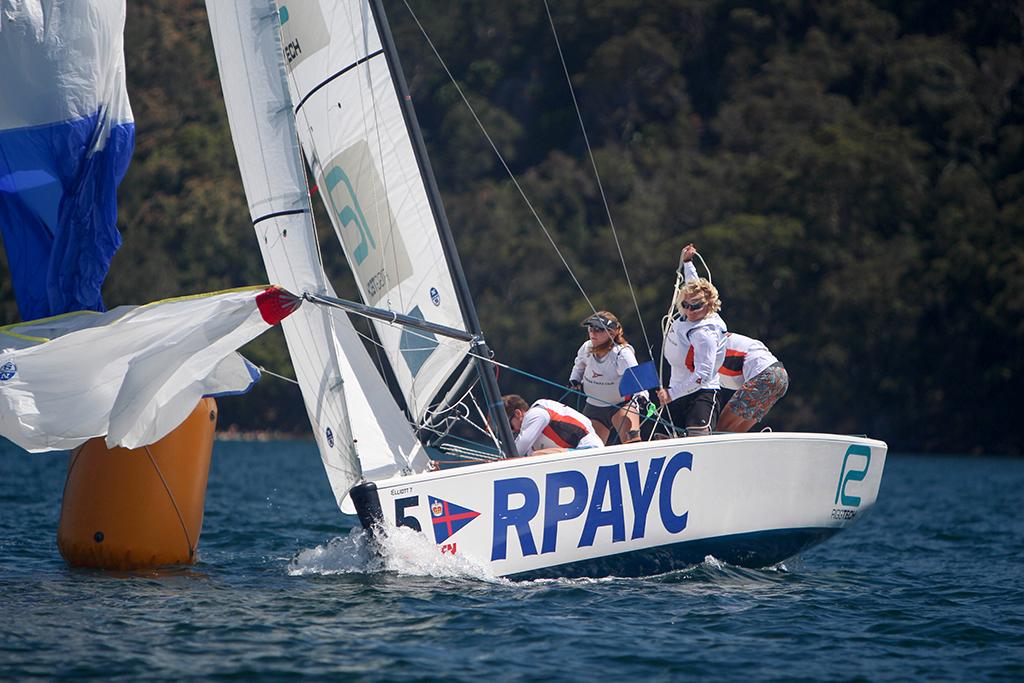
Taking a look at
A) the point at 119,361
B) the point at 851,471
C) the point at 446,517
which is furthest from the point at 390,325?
the point at 851,471

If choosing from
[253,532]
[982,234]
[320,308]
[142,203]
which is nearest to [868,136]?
[982,234]

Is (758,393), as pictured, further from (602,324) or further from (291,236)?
(291,236)

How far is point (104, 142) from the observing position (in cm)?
821

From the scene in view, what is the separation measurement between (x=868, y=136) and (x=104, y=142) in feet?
105

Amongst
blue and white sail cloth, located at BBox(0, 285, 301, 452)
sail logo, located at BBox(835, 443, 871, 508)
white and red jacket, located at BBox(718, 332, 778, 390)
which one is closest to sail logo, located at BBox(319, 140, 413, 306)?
blue and white sail cloth, located at BBox(0, 285, 301, 452)

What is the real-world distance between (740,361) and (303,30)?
10.4ft

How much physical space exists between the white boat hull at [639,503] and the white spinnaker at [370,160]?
94cm

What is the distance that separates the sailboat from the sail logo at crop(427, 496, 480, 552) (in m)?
0.33

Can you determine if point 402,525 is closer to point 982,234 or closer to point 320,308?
point 320,308

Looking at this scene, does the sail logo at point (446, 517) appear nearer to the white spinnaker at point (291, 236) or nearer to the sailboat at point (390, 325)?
the sailboat at point (390, 325)

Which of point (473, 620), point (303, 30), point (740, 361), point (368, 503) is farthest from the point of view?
point (740, 361)

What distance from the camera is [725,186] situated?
Answer: 4012 cm

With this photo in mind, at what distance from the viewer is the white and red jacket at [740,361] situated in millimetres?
8305

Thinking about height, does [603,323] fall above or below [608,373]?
above
